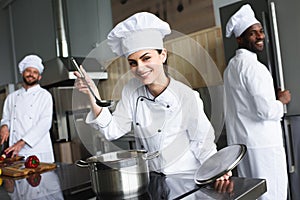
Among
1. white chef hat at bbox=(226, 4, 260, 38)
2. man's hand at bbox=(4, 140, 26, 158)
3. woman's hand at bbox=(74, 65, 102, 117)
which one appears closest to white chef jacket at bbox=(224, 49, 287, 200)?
white chef hat at bbox=(226, 4, 260, 38)

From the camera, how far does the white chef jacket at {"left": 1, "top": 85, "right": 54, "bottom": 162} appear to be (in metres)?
1.83

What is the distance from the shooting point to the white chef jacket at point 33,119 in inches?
72.1

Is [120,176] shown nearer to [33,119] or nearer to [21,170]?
[21,170]

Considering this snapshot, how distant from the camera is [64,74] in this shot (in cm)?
244

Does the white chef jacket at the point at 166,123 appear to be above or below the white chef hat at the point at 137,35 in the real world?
below

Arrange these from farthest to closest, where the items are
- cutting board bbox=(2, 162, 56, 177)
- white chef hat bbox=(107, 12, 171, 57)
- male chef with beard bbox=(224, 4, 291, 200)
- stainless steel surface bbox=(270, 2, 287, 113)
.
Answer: stainless steel surface bbox=(270, 2, 287, 113) → male chef with beard bbox=(224, 4, 291, 200) → cutting board bbox=(2, 162, 56, 177) → white chef hat bbox=(107, 12, 171, 57)

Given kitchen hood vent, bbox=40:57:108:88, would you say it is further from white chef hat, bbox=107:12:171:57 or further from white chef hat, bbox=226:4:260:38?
white chef hat, bbox=107:12:171:57

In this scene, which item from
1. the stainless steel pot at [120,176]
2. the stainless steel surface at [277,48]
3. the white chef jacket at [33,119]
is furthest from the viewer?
the white chef jacket at [33,119]

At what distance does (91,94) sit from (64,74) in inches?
74.9

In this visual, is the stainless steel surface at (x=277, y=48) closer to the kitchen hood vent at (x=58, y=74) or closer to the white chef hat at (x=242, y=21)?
the white chef hat at (x=242, y=21)

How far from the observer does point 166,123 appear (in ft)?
2.24

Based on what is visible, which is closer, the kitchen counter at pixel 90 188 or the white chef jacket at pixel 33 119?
the kitchen counter at pixel 90 188

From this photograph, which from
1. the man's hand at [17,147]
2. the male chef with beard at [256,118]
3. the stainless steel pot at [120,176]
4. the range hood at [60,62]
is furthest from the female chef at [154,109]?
the range hood at [60,62]

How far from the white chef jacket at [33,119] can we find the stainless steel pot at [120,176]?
1.40m
